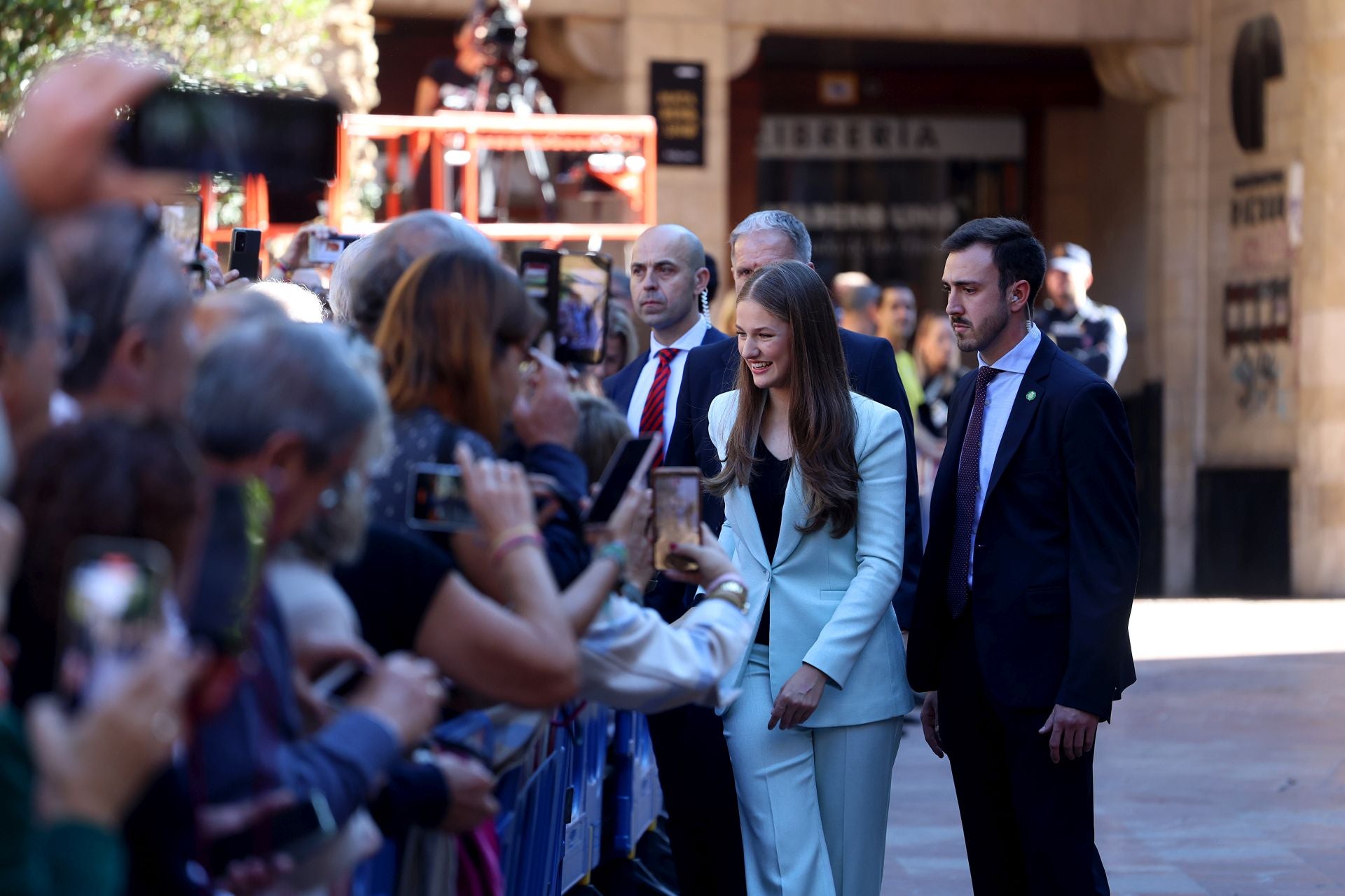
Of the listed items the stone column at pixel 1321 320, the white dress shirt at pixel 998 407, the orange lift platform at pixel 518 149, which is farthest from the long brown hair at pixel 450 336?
the stone column at pixel 1321 320

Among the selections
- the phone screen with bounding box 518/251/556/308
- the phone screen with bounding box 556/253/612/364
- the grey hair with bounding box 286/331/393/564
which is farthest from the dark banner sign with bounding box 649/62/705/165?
the grey hair with bounding box 286/331/393/564

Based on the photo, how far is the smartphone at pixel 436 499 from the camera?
261 cm

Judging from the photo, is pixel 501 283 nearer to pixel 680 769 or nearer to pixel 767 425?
pixel 767 425

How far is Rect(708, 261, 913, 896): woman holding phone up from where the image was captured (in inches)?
175

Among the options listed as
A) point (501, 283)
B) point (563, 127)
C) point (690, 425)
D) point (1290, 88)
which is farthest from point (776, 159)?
point (501, 283)

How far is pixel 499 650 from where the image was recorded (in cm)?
260

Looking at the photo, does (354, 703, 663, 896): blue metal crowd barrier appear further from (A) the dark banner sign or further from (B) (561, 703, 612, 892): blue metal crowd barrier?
(A) the dark banner sign

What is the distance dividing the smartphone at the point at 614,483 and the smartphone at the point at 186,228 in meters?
1.85

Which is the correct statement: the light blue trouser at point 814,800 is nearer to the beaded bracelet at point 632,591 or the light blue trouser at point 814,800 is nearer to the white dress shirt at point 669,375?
the beaded bracelet at point 632,591

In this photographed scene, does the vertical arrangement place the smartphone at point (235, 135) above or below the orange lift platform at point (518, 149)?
below

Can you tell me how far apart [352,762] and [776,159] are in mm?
16270

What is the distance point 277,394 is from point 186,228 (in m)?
3.00

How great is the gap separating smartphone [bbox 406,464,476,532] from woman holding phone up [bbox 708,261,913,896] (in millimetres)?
1915

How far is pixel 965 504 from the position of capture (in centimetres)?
459
